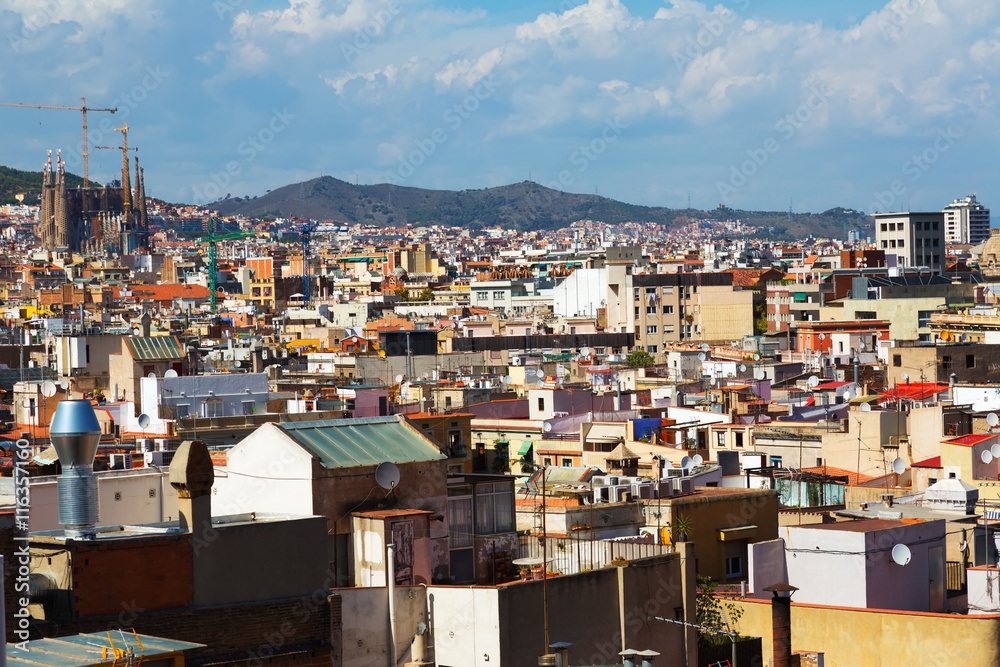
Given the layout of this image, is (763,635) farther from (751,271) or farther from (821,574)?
(751,271)

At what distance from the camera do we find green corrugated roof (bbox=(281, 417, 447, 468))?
37.1 feet

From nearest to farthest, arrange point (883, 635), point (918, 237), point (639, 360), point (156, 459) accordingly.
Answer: point (883, 635) < point (156, 459) < point (639, 360) < point (918, 237)

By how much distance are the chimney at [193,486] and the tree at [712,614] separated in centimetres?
449

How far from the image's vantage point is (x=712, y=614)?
1263 centimetres

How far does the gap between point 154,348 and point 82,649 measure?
24.7 meters

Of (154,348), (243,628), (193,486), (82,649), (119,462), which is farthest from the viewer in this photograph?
(154,348)

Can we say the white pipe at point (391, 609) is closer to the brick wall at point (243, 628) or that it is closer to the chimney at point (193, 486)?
the brick wall at point (243, 628)

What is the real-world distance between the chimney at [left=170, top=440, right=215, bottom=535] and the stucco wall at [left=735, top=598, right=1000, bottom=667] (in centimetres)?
518

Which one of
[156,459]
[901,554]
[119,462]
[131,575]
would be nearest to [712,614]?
[901,554]

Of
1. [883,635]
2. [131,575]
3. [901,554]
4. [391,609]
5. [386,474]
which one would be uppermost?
[386,474]

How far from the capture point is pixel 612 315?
250ft

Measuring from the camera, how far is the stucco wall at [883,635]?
1207 cm

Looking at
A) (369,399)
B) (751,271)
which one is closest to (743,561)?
(369,399)

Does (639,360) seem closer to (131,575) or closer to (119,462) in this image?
(119,462)
